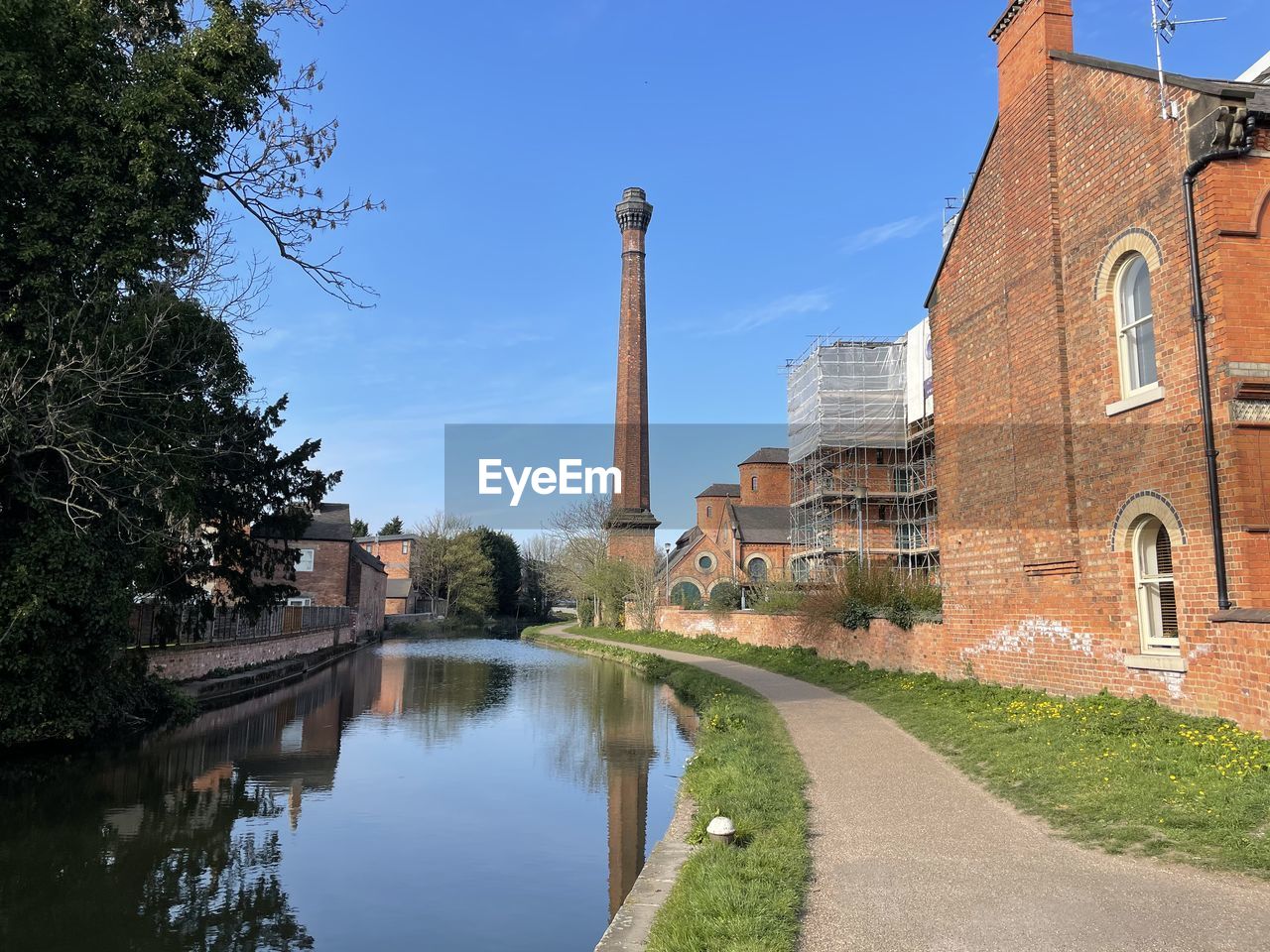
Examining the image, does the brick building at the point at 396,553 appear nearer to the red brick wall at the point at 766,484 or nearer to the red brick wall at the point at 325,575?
the red brick wall at the point at 325,575

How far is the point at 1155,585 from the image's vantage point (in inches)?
396

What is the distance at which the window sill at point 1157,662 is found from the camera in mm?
9320

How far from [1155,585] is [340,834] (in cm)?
963

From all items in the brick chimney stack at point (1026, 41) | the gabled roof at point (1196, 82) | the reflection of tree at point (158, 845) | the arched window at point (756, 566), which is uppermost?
the brick chimney stack at point (1026, 41)

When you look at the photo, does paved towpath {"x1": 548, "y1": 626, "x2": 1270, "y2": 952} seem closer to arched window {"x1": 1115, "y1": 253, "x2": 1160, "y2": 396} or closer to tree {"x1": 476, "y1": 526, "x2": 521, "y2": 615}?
arched window {"x1": 1115, "y1": 253, "x2": 1160, "y2": 396}

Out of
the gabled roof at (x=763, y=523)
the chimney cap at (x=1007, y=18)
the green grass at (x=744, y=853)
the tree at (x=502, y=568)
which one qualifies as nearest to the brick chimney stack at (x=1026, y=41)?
the chimney cap at (x=1007, y=18)

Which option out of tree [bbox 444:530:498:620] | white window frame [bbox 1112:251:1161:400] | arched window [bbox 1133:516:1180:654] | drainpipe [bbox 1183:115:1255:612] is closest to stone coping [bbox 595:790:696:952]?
drainpipe [bbox 1183:115:1255:612]

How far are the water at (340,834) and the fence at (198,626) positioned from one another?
2589mm

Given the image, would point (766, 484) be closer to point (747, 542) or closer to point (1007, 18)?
point (747, 542)

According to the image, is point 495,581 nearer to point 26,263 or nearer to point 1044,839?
point 26,263

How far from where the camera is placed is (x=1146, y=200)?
33.2 ft

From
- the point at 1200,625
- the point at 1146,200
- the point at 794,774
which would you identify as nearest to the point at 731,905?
the point at 794,774

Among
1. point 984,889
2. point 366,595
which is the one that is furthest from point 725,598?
point 984,889

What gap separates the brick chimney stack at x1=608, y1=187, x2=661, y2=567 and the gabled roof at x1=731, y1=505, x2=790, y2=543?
6.02 metres
